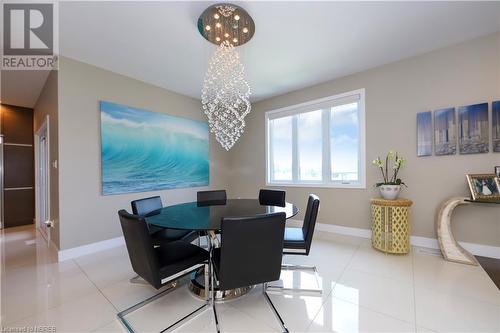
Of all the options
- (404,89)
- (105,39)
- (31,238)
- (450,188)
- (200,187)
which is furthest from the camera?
(200,187)

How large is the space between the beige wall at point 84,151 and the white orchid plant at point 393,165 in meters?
3.82

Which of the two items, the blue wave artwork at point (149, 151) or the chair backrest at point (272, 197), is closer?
the chair backrest at point (272, 197)

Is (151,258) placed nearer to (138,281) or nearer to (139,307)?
(139,307)

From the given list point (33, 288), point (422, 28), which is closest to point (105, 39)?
point (33, 288)

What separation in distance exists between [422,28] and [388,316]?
2.90m

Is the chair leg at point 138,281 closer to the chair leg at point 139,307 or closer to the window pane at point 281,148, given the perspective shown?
the chair leg at point 139,307

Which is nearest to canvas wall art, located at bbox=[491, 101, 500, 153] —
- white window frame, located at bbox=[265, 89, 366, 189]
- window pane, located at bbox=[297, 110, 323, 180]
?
white window frame, located at bbox=[265, 89, 366, 189]

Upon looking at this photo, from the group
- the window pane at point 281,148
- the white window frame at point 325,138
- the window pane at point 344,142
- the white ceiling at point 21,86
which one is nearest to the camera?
the white ceiling at point 21,86

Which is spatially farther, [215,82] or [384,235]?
[215,82]

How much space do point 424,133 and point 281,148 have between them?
7.56 ft

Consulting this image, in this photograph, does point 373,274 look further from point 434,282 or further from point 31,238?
point 31,238

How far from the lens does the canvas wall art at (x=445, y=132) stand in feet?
8.43

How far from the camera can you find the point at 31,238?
11.7 ft

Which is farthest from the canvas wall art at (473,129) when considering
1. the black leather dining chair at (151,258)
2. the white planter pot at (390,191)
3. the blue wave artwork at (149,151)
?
the blue wave artwork at (149,151)
